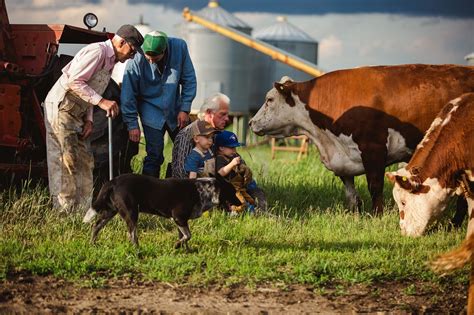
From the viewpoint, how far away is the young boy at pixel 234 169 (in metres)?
8.62

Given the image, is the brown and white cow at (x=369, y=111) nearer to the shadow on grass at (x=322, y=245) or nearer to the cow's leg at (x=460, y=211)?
the cow's leg at (x=460, y=211)

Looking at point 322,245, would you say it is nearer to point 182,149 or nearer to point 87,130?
point 182,149

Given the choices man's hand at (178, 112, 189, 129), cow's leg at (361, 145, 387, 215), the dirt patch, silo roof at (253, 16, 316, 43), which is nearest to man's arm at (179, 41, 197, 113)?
man's hand at (178, 112, 189, 129)

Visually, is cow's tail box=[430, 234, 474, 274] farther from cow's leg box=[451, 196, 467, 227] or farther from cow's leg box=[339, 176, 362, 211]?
cow's leg box=[339, 176, 362, 211]

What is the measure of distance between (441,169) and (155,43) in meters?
2.99

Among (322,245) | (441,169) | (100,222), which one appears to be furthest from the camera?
(322,245)

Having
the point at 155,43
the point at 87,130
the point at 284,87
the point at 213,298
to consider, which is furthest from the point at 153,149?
the point at 213,298

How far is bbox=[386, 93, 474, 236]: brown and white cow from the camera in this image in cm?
729

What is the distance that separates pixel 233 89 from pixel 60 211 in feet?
49.7

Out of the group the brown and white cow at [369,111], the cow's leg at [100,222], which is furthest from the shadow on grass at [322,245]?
the brown and white cow at [369,111]

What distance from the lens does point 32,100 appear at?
8672 millimetres

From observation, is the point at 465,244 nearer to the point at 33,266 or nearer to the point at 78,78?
the point at 33,266

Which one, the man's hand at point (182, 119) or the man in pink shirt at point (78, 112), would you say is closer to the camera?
the man in pink shirt at point (78, 112)

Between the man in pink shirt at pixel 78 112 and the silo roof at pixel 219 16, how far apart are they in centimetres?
1736
